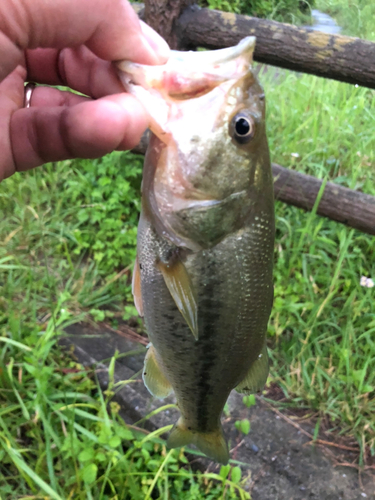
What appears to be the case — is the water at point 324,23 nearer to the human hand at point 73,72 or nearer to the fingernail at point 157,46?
the human hand at point 73,72

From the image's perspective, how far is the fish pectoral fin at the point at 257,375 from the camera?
1.38 meters

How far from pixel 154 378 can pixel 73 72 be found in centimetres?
120

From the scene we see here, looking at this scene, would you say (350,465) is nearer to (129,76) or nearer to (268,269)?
(268,269)

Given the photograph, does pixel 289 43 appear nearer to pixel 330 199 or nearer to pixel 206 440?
pixel 330 199

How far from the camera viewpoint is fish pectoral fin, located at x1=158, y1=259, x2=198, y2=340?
1.10 metres

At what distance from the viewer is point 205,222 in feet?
3.59

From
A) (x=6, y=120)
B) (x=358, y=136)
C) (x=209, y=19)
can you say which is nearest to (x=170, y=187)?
(x=6, y=120)

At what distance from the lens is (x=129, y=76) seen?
3.33 ft

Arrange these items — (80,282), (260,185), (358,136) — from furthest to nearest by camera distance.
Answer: (358,136), (80,282), (260,185)

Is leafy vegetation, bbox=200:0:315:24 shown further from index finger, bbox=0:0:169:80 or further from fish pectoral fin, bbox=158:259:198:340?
fish pectoral fin, bbox=158:259:198:340

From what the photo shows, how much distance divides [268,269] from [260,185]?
0.27 metres

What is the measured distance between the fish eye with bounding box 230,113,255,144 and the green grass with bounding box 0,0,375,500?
4.34ft

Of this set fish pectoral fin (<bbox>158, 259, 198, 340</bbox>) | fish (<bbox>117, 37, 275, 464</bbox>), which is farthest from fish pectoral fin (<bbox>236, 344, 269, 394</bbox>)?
fish pectoral fin (<bbox>158, 259, 198, 340</bbox>)

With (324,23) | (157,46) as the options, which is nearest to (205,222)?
(157,46)
